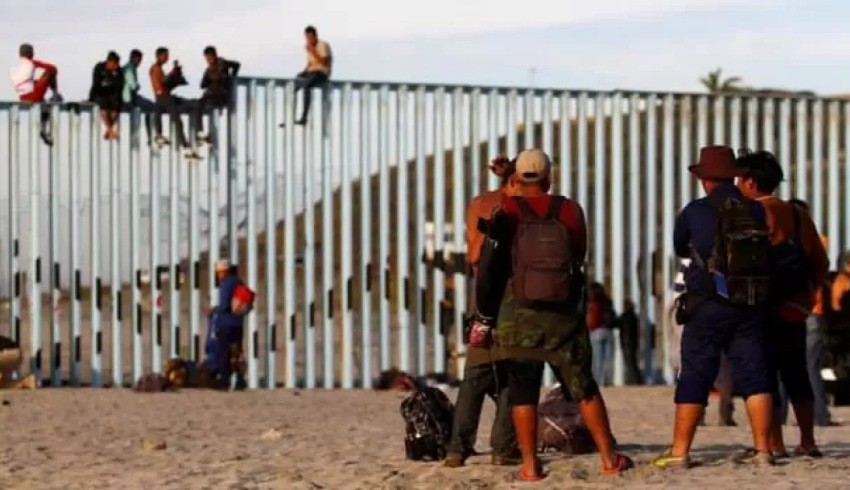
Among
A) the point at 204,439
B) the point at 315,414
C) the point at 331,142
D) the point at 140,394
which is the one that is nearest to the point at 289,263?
the point at 331,142

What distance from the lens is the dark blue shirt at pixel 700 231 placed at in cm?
1011

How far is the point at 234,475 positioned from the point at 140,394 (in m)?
9.93

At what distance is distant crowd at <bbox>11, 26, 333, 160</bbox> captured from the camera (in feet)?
74.5

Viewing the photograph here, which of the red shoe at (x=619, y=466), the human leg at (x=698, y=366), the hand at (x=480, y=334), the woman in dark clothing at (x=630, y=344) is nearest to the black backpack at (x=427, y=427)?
the hand at (x=480, y=334)

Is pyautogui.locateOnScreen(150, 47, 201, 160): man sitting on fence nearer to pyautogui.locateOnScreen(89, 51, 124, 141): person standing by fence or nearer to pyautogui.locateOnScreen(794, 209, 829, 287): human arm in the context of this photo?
pyautogui.locateOnScreen(89, 51, 124, 141): person standing by fence

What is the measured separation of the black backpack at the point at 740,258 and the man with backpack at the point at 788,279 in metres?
0.42

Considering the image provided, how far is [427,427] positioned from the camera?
11.1 meters

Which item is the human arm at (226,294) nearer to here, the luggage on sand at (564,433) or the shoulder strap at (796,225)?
the luggage on sand at (564,433)

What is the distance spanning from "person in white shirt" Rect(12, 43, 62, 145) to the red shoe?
13643 millimetres

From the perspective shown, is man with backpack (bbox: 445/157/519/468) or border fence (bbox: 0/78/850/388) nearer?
man with backpack (bbox: 445/157/519/468)

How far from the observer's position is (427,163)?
78.0ft

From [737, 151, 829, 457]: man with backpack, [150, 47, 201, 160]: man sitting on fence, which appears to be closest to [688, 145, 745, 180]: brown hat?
[737, 151, 829, 457]: man with backpack

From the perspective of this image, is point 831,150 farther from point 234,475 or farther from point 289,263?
point 234,475

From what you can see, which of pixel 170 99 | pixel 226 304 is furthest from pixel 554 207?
pixel 170 99
